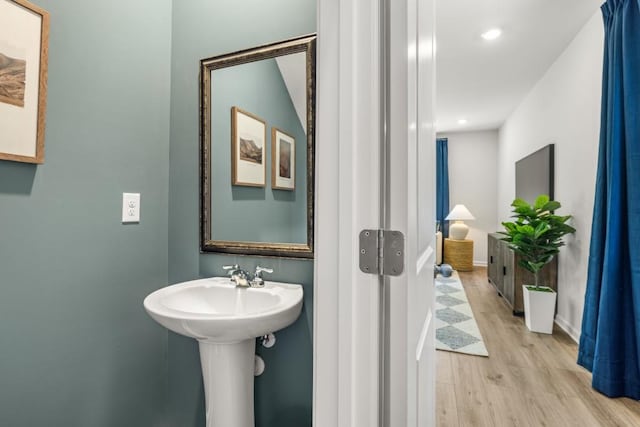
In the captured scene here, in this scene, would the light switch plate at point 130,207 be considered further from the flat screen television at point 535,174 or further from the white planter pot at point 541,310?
the flat screen television at point 535,174

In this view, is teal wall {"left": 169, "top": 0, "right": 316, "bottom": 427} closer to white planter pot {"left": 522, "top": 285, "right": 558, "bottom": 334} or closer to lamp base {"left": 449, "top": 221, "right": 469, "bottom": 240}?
white planter pot {"left": 522, "top": 285, "right": 558, "bottom": 334}

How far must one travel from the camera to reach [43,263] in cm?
114

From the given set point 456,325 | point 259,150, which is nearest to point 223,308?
point 259,150

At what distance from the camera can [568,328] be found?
9.73 feet

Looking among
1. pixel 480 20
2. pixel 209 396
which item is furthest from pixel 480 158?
pixel 209 396

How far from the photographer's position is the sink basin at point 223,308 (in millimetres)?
1021

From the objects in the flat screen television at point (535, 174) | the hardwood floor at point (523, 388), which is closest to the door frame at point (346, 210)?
the hardwood floor at point (523, 388)

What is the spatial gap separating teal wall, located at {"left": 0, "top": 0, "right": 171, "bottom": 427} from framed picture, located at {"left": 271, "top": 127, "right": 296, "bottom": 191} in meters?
0.55

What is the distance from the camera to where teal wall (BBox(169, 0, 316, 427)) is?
1.37m

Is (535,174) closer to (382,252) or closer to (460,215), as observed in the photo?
(460,215)

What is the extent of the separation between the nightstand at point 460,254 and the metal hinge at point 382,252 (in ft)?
18.0

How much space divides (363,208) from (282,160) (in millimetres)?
821

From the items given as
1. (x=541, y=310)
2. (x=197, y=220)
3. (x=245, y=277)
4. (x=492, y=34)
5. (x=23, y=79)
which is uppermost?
(x=492, y=34)

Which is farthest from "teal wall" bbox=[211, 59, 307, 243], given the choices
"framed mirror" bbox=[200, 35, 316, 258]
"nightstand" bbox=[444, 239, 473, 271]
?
"nightstand" bbox=[444, 239, 473, 271]
